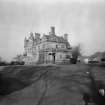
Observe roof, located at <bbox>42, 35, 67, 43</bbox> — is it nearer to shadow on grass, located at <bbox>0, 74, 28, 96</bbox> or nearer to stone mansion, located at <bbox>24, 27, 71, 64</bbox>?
stone mansion, located at <bbox>24, 27, 71, 64</bbox>

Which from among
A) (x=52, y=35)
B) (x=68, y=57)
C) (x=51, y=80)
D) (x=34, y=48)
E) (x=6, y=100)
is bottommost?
(x=6, y=100)

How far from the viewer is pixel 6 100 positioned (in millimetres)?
11102

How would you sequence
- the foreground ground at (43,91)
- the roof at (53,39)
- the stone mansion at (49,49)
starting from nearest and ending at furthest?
the foreground ground at (43,91) < the stone mansion at (49,49) < the roof at (53,39)

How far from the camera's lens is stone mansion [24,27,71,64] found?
41312 millimetres

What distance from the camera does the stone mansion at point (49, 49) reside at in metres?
41.3

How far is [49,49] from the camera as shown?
4144 centimetres

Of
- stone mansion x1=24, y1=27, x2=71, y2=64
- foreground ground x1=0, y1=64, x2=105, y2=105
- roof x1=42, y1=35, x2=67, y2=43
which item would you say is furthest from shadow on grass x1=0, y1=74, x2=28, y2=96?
roof x1=42, y1=35, x2=67, y2=43

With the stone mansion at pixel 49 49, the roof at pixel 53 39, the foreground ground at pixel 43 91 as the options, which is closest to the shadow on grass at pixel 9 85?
the foreground ground at pixel 43 91

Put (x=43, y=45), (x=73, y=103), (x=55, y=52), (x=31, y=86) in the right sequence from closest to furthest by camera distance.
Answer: (x=73, y=103), (x=31, y=86), (x=55, y=52), (x=43, y=45)

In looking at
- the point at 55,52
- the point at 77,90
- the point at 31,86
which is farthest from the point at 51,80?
the point at 55,52

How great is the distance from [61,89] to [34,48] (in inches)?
1628

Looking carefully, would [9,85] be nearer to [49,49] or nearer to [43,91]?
[43,91]

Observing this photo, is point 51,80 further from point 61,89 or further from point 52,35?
point 52,35

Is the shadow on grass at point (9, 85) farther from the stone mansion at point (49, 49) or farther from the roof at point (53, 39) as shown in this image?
the roof at point (53, 39)
